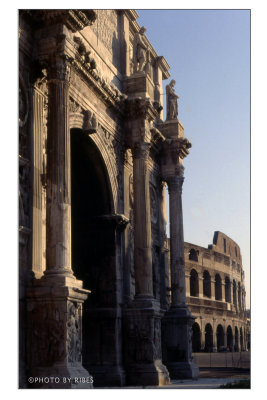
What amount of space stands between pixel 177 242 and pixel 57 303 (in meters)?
9.23

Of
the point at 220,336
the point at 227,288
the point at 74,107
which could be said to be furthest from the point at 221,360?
the point at 227,288

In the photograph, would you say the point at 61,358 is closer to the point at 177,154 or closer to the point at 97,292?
the point at 97,292

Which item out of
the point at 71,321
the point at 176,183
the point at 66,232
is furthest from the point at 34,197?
the point at 176,183

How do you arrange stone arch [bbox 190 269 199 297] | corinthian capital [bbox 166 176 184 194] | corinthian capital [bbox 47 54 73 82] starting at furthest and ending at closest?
1. stone arch [bbox 190 269 199 297]
2. corinthian capital [bbox 166 176 184 194]
3. corinthian capital [bbox 47 54 73 82]

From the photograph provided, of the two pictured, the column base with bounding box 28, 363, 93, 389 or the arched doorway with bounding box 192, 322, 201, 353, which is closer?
the column base with bounding box 28, 363, 93, 389

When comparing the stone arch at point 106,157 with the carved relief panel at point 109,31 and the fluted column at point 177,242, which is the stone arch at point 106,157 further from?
the fluted column at point 177,242

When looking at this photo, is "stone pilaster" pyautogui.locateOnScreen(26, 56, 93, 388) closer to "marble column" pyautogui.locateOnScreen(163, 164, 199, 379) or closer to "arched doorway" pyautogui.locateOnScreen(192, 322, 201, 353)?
"marble column" pyautogui.locateOnScreen(163, 164, 199, 379)

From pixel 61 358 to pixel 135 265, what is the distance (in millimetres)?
5748

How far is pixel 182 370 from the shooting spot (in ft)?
63.0

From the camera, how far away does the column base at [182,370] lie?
19062mm

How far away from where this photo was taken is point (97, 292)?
16766 mm

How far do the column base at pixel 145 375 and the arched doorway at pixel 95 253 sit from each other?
1.66ft

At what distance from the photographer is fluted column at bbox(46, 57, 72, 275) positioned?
12.1 metres

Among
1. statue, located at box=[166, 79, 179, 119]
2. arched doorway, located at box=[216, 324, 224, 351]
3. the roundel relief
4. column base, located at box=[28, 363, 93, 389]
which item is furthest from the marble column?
arched doorway, located at box=[216, 324, 224, 351]
